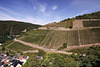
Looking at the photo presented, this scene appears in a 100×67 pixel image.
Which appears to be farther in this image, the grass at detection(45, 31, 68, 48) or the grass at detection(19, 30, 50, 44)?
the grass at detection(19, 30, 50, 44)

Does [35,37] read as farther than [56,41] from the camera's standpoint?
Yes

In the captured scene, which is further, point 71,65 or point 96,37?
point 96,37

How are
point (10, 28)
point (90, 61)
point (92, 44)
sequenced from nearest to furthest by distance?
point (90, 61), point (92, 44), point (10, 28)

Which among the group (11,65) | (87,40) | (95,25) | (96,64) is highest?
(95,25)

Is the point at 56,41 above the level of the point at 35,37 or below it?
below

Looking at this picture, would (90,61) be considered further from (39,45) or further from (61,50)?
(39,45)

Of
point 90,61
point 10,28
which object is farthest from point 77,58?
point 10,28

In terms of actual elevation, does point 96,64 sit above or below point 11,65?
above

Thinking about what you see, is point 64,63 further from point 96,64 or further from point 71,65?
point 96,64

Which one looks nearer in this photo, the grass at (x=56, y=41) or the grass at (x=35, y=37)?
the grass at (x=56, y=41)

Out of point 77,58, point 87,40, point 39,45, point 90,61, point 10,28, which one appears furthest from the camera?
point 10,28

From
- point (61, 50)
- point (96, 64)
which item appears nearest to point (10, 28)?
point (61, 50)
